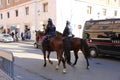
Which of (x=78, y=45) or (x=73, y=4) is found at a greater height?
(x=73, y=4)

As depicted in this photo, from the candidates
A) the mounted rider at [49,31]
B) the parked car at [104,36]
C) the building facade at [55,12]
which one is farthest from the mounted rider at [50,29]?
the building facade at [55,12]

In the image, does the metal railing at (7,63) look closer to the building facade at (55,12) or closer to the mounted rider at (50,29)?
the mounted rider at (50,29)

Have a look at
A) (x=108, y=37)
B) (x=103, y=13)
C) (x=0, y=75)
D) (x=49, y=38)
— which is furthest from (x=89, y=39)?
(x=103, y=13)

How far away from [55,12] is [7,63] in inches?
836

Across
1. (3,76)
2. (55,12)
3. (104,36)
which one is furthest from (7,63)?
(55,12)

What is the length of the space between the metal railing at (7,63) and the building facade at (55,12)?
20440 mm

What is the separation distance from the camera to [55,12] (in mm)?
26062

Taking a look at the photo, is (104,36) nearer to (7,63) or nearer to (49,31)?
(49,31)

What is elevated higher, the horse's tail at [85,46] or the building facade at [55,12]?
the building facade at [55,12]

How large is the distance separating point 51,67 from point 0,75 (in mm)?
3782

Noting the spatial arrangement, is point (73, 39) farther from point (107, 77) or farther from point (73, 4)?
point (73, 4)

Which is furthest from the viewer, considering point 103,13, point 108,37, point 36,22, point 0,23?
point 0,23

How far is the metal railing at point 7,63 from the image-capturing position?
15.7 ft

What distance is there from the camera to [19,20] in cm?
3491
